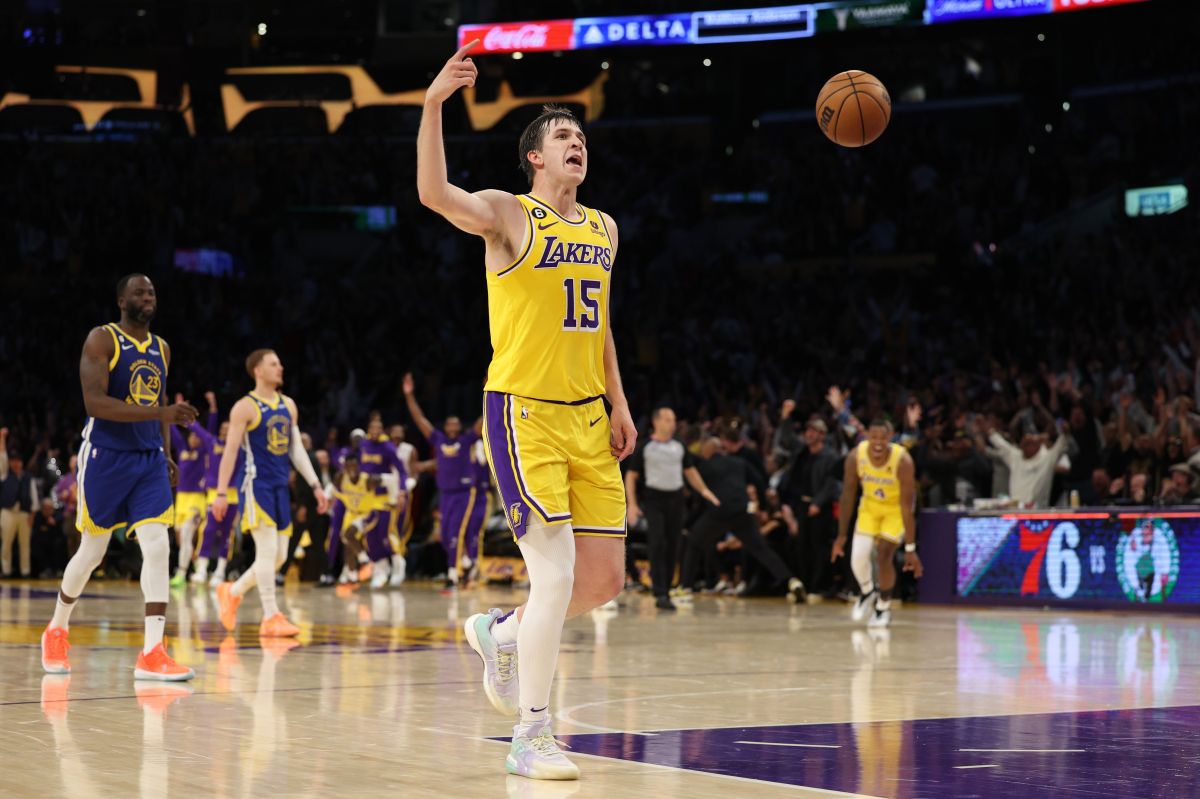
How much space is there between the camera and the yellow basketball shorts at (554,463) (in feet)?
21.0

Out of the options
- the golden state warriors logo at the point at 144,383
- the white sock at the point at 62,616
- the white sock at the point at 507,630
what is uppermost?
the golden state warriors logo at the point at 144,383

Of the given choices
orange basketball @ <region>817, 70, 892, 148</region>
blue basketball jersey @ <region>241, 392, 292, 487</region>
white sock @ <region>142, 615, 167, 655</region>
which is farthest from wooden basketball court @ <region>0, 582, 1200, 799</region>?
orange basketball @ <region>817, 70, 892, 148</region>

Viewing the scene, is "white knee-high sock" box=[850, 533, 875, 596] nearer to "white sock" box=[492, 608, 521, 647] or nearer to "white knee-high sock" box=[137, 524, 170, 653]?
"white knee-high sock" box=[137, 524, 170, 653]

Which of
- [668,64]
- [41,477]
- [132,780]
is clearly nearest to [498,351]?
[132,780]

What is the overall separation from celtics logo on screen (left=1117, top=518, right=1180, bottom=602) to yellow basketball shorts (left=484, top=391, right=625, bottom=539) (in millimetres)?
12321

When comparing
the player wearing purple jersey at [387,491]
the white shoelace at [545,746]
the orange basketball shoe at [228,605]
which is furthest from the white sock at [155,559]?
the player wearing purple jersey at [387,491]

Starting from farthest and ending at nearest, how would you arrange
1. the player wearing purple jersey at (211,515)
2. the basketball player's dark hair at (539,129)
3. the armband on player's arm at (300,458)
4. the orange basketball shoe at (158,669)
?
the player wearing purple jersey at (211,515)
the armband on player's arm at (300,458)
the orange basketball shoe at (158,669)
the basketball player's dark hair at (539,129)

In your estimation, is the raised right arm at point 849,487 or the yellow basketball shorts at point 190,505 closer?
the raised right arm at point 849,487

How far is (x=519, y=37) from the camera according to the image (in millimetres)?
33594

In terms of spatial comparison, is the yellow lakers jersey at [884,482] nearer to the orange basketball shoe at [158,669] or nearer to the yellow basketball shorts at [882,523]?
the yellow basketball shorts at [882,523]

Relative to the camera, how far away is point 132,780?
5.83m

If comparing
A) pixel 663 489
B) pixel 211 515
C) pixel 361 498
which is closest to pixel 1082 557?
pixel 663 489

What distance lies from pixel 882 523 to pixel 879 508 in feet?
0.50

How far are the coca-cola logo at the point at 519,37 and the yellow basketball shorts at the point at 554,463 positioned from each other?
27741mm
